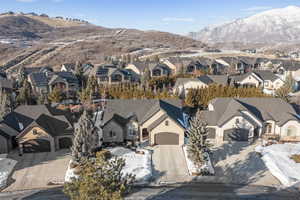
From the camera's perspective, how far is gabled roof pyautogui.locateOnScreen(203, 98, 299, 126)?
35.7 metres

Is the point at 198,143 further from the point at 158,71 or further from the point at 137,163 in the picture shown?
the point at 158,71

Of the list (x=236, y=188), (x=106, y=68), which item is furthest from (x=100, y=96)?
(x=236, y=188)

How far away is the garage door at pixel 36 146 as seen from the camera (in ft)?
105

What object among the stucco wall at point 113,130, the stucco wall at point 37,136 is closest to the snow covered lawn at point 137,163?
the stucco wall at point 113,130

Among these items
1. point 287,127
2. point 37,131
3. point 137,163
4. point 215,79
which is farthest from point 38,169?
point 215,79

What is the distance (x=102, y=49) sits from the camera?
6314 inches

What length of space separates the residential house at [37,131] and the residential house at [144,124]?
217 inches

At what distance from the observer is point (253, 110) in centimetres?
3756

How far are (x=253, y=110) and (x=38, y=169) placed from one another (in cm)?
3074

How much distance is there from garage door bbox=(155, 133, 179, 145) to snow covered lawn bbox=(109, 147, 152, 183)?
9.53 feet

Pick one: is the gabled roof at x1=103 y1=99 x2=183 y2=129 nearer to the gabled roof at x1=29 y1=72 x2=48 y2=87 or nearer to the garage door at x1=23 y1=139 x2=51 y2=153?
the garage door at x1=23 y1=139 x2=51 y2=153

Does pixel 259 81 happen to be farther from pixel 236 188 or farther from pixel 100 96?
pixel 236 188

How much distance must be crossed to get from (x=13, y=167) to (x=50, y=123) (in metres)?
7.31

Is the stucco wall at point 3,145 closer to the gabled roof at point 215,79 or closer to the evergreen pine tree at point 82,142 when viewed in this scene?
the evergreen pine tree at point 82,142
